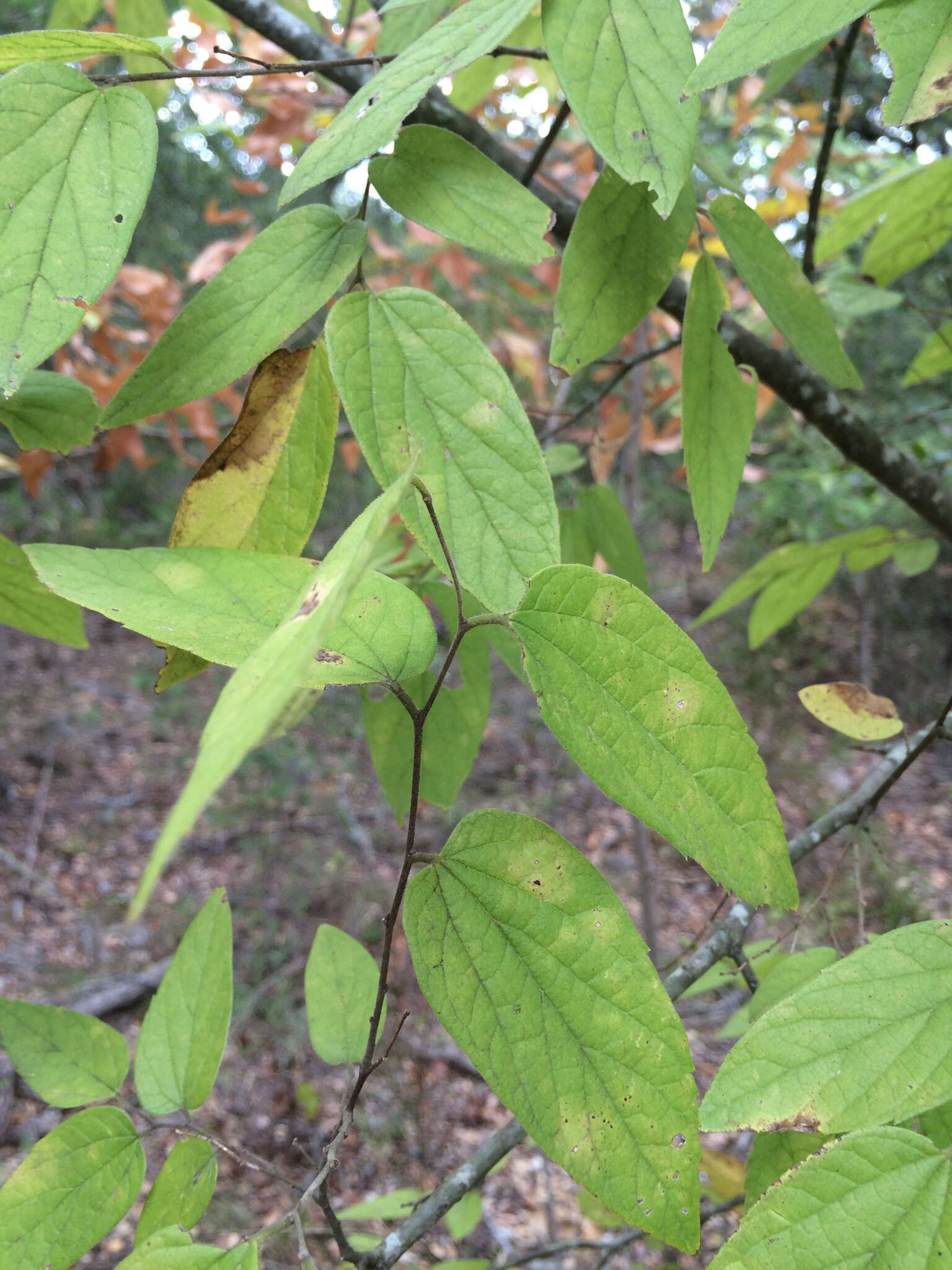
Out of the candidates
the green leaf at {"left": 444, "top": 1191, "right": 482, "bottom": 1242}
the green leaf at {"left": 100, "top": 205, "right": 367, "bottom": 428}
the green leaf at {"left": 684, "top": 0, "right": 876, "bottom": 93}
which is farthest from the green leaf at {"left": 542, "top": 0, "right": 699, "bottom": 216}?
the green leaf at {"left": 444, "top": 1191, "right": 482, "bottom": 1242}

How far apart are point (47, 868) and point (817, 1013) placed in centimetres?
444

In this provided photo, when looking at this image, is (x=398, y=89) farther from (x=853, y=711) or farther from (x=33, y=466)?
(x=33, y=466)

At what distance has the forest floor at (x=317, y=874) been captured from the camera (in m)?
2.89

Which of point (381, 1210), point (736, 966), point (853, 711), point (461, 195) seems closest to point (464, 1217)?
point (381, 1210)

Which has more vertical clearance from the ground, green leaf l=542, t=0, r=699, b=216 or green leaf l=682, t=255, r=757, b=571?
green leaf l=542, t=0, r=699, b=216

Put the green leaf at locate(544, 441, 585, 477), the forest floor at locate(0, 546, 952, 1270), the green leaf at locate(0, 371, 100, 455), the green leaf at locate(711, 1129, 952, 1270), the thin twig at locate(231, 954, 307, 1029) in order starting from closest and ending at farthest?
1. the green leaf at locate(711, 1129, 952, 1270)
2. the green leaf at locate(0, 371, 100, 455)
3. the green leaf at locate(544, 441, 585, 477)
4. the forest floor at locate(0, 546, 952, 1270)
5. the thin twig at locate(231, 954, 307, 1029)

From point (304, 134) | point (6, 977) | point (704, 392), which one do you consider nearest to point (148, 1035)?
point (704, 392)

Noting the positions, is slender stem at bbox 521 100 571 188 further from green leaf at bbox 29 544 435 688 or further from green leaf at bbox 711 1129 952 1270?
green leaf at bbox 711 1129 952 1270

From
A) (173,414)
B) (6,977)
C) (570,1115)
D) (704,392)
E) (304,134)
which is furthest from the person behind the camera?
(6,977)

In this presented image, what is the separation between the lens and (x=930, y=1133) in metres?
0.44

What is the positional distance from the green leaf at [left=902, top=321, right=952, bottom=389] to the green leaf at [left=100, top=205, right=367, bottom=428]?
887 millimetres

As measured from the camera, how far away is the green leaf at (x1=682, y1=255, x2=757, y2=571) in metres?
0.59

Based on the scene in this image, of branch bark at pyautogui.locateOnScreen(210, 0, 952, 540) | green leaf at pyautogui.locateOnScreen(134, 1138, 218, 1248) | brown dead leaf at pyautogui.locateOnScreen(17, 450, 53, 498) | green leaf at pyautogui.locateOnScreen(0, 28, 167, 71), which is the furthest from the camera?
brown dead leaf at pyautogui.locateOnScreen(17, 450, 53, 498)

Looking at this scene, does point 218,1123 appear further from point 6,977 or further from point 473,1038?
point 473,1038
